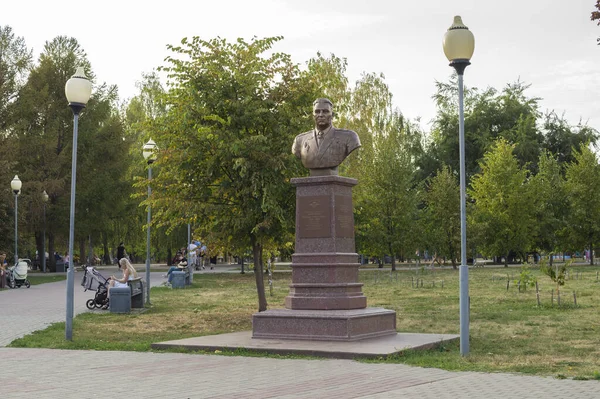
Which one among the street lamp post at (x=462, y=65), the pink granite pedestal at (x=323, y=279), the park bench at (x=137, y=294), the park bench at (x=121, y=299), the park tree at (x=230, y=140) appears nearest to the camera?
the street lamp post at (x=462, y=65)

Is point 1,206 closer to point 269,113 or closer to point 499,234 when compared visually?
point 269,113

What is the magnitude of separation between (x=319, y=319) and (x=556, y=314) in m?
7.49

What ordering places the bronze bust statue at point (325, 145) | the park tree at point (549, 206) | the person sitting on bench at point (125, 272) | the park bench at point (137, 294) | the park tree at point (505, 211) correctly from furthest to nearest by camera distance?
the park tree at point (549, 206)
the park tree at point (505, 211)
the person sitting on bench at point (125, 272)
the park bench at point (137, 294)
the bronze bust statue at point (325, 145)

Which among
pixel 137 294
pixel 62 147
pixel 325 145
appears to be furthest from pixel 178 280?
pixel 62 147

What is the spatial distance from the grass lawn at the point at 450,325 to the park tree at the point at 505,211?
23958mm

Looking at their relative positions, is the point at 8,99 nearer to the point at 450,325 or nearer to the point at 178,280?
the point at 178,280

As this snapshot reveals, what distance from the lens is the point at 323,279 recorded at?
1308cm

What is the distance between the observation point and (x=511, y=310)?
18.5 m

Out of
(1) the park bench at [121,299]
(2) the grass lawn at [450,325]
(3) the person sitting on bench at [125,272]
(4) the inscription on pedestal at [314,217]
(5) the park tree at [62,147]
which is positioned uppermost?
(5) the park tree at [62,147]

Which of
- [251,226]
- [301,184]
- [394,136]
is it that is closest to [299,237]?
[301,184]

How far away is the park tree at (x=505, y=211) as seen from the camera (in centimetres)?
5069

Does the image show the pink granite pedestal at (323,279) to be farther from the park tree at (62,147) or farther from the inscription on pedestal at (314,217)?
the park tree at (62,147)

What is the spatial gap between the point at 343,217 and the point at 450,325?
391 centimetres

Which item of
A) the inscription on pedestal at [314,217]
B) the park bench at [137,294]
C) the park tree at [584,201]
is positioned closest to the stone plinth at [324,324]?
the inscription on pedestal at [314,217]
